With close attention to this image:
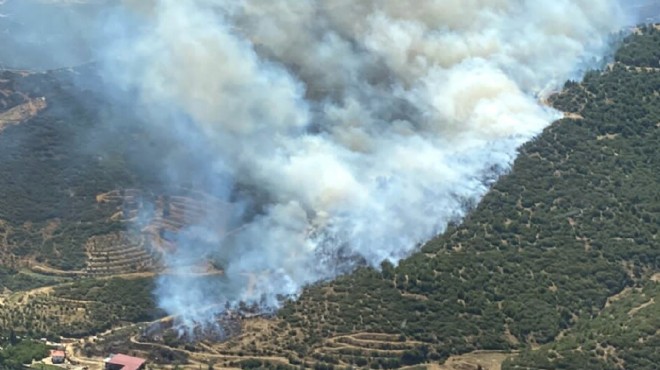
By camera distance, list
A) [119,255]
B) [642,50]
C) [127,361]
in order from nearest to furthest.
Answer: [127,361] → [119,255] → [642,50]

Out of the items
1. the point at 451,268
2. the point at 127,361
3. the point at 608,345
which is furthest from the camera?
the point at 451,268

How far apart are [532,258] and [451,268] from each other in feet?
18.5

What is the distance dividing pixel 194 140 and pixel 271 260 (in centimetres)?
1518

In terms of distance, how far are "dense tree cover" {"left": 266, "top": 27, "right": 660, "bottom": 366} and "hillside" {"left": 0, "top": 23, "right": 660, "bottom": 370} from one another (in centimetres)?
10

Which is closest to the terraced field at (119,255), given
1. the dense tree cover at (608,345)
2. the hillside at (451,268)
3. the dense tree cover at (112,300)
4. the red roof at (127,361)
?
the hillside at (451,268)

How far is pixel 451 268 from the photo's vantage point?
89312mm

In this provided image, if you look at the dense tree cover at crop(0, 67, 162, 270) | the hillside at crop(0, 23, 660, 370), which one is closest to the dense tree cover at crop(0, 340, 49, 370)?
the hillside at crop(0, 23, 660, 370)

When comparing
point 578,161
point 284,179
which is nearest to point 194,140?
point 284,179

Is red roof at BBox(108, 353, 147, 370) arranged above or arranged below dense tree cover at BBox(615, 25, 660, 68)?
below

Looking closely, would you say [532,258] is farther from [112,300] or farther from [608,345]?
[112,300]

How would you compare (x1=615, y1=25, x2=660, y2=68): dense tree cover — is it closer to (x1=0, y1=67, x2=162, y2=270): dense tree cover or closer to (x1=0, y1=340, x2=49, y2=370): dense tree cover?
(x1=0, y1=67, x2=162, y2=270): dense tree cover

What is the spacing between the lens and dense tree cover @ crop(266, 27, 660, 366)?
85562 millimetres

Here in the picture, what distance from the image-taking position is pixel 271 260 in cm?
9212

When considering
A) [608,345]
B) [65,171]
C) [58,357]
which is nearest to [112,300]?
[58,357]
